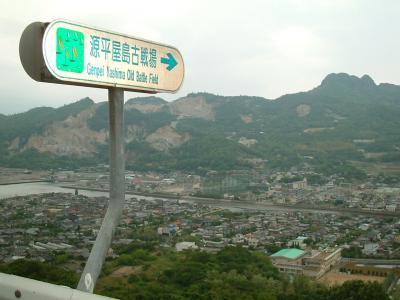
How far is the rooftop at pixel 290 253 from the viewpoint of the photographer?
730cm

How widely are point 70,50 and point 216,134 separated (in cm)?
2871

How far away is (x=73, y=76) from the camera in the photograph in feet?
3.11

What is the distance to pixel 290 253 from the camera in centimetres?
754

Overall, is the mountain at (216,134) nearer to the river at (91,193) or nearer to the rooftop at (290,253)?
the river at (91,193)

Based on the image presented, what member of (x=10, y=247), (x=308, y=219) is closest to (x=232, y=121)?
(x=308, y=219)

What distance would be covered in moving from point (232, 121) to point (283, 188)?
58.6ft

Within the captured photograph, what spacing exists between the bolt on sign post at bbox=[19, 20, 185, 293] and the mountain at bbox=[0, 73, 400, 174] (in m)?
17.8

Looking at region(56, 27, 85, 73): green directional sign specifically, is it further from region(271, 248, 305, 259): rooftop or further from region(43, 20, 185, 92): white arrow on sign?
region(271, 248, 305, 259): rooftop

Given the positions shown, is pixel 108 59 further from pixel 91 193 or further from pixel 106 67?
pixel 91 193

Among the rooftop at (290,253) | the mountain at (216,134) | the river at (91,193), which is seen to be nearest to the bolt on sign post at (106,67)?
the rooftop at (290,253)

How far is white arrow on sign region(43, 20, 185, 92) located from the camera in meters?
0.93

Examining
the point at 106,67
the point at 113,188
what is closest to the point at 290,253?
the point at 113,188

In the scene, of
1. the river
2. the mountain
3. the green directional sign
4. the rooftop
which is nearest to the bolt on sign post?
the green directional sign

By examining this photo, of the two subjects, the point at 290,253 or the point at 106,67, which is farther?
the point at 290,253
